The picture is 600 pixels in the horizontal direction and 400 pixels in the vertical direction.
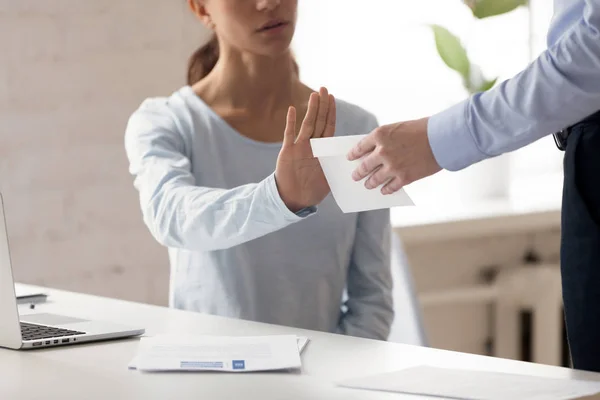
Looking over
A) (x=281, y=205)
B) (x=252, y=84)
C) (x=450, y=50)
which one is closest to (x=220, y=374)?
(x=281, y=205)

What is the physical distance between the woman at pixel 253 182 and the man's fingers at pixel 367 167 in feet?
1.13

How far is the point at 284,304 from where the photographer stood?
69.7 inches

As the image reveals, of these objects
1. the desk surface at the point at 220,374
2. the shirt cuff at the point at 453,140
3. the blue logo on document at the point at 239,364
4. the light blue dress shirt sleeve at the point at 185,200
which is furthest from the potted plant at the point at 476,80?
the blue logo on document at the point at 239,364

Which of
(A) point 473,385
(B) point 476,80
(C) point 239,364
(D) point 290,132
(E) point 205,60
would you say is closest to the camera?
(A) point 473,385

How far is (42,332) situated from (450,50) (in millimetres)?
1597

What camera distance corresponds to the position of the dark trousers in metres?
1.31

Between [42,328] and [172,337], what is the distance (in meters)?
0.22

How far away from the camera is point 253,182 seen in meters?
1.80

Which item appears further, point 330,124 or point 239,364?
point 330,124

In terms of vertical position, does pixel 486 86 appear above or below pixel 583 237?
above

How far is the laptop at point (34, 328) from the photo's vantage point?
Result: 126 centimetres

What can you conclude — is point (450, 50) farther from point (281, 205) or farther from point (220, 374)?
point (220, 374)

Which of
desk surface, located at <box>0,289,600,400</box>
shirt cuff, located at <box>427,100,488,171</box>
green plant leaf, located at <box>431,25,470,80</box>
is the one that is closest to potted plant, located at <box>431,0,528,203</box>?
green plant leaf, located at <box>431,25,470,80</box>

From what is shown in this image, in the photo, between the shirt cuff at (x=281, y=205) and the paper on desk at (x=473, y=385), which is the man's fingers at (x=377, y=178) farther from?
the paper on desk at (x=473, y=385)
